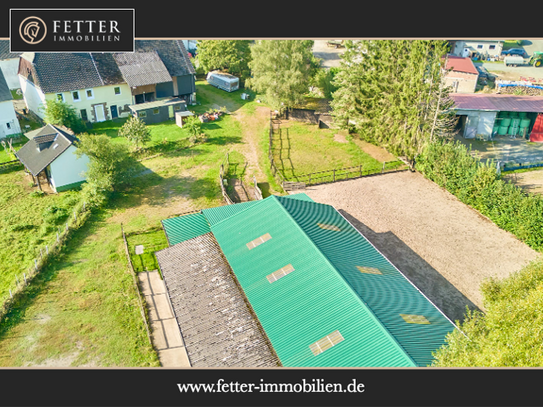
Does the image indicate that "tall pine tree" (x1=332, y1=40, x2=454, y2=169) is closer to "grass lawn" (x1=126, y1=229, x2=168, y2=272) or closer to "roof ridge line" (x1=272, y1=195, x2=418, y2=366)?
"roof ridge line" (x1=272, y1=195, x2=418, y2=366)

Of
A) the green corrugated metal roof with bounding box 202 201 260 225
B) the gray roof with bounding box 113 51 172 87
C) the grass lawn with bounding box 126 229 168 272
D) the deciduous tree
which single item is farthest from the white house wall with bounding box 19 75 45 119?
the green corrugated metal roof with bounding box 202 201 260 225

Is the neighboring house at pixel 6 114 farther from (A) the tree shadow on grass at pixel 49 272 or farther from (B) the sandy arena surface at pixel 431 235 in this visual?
(B) the sandy arena surface at pixel 431 235

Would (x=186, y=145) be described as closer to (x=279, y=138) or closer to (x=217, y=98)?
(x=279, y=138)
